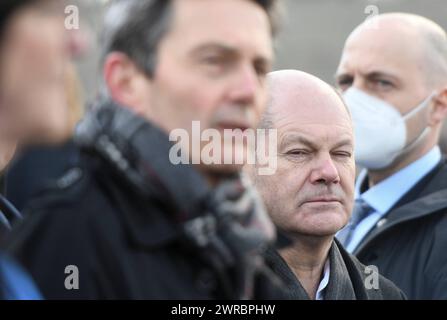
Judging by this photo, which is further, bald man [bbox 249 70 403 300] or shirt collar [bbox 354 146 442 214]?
shirt collar [bbox 354 146 442 214]

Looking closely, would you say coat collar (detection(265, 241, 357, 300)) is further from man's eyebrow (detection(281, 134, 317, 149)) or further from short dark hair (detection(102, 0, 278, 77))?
short dark hair (detection(102, 0, 278, 77))

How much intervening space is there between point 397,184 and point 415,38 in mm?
878

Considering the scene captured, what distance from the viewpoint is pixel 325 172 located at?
358 cm

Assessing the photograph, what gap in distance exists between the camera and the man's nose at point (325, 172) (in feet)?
11.7

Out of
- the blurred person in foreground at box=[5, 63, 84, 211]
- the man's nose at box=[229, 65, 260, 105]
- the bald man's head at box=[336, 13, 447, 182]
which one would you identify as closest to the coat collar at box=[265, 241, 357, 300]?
the blurred person in foreground at box=[5, 63, 84, 211]

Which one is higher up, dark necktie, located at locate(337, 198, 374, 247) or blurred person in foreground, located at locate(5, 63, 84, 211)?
blurred person in foreground, located at locate(5, 63, 84, 211)

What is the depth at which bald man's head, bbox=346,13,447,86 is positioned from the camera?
5.07 metres

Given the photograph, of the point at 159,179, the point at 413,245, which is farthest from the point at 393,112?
the point at 159,179

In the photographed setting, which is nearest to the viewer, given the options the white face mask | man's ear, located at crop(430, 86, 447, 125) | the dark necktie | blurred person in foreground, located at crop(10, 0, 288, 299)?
blurred person in foreground, located at crop(10, 0, 288, 299)

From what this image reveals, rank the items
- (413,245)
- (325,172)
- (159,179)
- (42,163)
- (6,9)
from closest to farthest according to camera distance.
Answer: (6,9)
(159,179)
(42,163)
(325,172)
(413,245)

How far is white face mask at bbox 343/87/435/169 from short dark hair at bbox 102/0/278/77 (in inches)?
112

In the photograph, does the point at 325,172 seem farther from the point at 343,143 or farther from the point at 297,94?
the point at 297,94

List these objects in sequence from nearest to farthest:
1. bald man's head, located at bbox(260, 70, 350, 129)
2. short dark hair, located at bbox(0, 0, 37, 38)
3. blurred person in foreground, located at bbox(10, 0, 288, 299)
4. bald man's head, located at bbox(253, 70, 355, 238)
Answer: short dark hair, located at bbox(0, 0, 37, 38)
blurred person in foreground, located at bbox(10, 0, 288, 299)
bald man's head, located at bbox(253, 70, 355, 238)
bald man's head, located at bbox(260, 70, 350, 129)

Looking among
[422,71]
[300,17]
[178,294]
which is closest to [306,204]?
[178,294]
